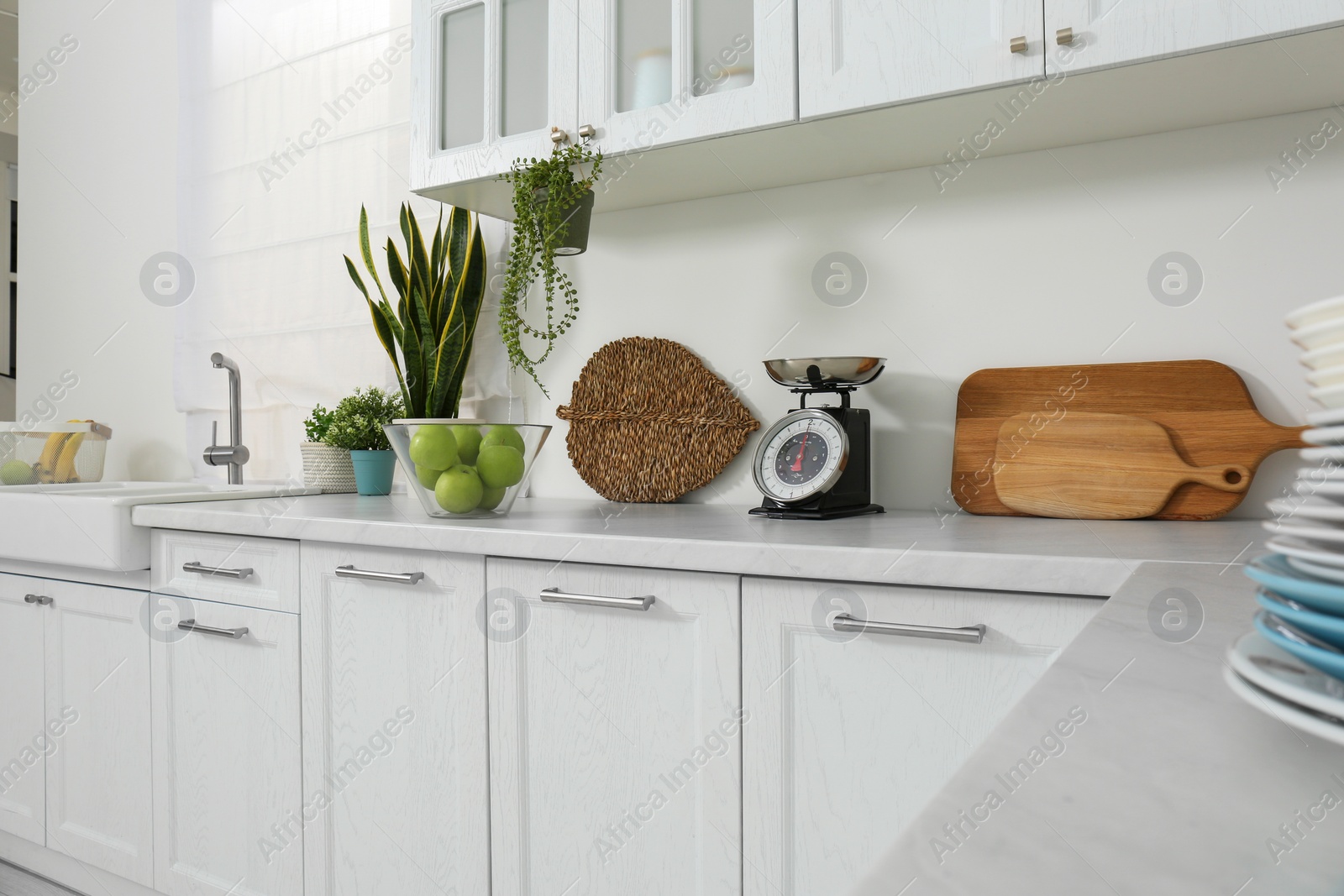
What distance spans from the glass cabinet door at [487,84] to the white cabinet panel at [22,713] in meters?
1.37

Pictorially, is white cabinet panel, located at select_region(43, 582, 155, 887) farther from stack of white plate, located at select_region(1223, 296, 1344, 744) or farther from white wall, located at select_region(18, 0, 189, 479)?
stack of white plate, located at select_region(1223, 296, 1344, 744)

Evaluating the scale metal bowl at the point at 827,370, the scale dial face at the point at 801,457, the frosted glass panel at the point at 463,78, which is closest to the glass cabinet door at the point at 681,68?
the frosted glass panel at the point at 463,78

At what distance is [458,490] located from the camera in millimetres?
1657

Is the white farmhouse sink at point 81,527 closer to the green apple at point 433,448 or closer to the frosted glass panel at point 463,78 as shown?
the green apple at point 433,448

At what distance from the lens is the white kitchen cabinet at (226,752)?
67.9 inches

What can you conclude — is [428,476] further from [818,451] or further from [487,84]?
[487,84]

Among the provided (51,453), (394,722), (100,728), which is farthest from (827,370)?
(51,453)

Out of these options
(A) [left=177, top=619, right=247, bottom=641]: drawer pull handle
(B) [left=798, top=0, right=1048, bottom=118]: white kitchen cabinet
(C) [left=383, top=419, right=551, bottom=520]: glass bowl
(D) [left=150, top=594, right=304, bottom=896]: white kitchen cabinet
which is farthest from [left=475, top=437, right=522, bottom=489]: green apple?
(B) [left=798, top=0, right=1048, bottom=118]: white kitchen cabinet

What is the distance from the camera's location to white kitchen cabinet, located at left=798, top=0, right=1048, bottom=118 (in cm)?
135

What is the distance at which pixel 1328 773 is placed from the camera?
348 millimetres

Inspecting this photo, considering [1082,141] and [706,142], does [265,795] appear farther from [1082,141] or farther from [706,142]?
[1082,141]

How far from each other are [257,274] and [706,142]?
69.0 inches

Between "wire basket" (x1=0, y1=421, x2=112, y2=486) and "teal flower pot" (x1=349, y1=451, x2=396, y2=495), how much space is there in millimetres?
1043

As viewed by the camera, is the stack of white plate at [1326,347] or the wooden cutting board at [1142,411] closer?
the stack of white plate at [1326,347]
